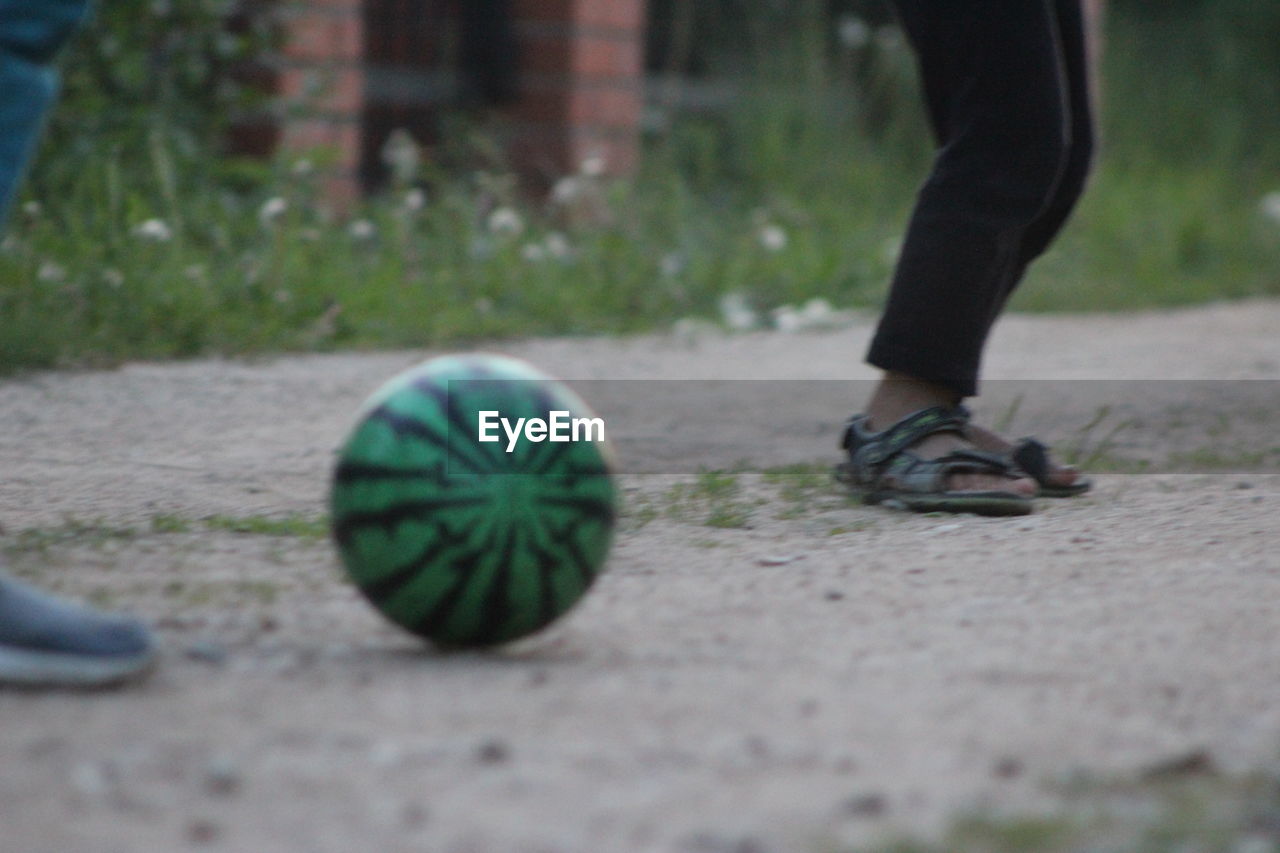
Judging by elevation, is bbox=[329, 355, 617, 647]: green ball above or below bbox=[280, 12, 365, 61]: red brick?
below

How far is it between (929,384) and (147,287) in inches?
105

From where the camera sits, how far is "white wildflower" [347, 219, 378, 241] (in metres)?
6.16

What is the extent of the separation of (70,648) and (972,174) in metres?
1.91

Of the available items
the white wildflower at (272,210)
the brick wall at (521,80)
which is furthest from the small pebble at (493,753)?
the brick wall at (521,80)

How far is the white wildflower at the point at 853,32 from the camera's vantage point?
923 cm

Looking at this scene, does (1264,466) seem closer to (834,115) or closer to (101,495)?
(101,495)

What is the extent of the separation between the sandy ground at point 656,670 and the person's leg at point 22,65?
66 centimetres

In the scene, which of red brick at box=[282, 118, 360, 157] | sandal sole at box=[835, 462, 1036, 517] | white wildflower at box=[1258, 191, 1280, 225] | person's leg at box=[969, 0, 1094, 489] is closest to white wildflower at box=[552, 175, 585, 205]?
red brick at box=[282, 118, 360, 157]

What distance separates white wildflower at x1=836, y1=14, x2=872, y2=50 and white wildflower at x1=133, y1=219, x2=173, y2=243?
4.88 metres

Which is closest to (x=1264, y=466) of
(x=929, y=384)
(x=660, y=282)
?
(x=929, y=384)

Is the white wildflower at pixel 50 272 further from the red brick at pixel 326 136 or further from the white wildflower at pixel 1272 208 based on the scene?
the white wildflower at pixel 1272 208

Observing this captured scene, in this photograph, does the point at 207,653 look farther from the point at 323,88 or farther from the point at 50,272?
the point at 323,88

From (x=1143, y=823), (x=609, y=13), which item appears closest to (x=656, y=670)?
(x=1143, y=823)

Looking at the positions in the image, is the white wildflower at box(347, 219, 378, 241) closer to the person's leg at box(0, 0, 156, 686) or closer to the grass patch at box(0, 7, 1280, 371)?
the grass patch at box(0, 7, 1280, 371)
